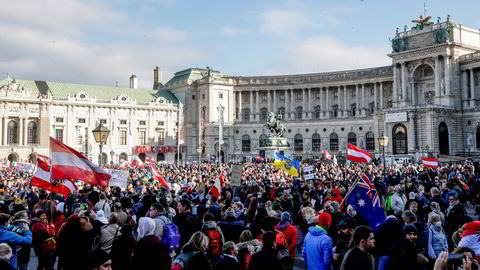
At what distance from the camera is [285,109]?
85250 millimetres

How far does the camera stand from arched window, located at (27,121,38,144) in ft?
243

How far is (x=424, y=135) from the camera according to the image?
59.2 m

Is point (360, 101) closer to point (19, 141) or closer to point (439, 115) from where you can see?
point (439, 115)

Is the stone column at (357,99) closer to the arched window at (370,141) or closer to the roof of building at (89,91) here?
the arched window at (370,141)

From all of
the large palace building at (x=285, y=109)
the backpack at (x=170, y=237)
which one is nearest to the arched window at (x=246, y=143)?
the large palace building at (x=285, y=109)

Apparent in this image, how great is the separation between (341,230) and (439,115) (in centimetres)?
5689

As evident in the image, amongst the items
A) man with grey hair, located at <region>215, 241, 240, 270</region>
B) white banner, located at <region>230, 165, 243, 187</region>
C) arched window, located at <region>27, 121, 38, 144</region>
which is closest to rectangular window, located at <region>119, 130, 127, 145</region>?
arched window, located at <region>27, 121, 38, 144</region>

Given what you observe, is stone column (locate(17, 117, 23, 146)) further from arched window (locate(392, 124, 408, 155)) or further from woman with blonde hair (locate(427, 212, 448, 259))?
woman with blonde hair (locate(427, 212, 448, 259))

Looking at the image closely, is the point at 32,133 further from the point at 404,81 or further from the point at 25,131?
the point at 404,81

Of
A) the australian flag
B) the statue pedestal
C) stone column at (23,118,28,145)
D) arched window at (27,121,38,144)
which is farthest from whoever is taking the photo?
arched window at (27,121,38,144)

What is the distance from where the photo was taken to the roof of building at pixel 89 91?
3044 inches

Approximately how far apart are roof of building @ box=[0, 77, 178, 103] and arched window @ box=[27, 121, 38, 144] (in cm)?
509

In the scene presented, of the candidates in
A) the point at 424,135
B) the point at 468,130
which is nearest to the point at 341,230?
the point at 424,135

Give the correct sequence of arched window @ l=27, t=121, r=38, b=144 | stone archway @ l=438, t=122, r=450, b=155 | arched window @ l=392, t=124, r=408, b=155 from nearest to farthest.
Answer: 1. stone archway @ l=438, t=122, r=450, b=155
2. arched window @ l=392, t=124, r=408, b=155
3. arched window @ l=27, t=121, r=38, b=144
